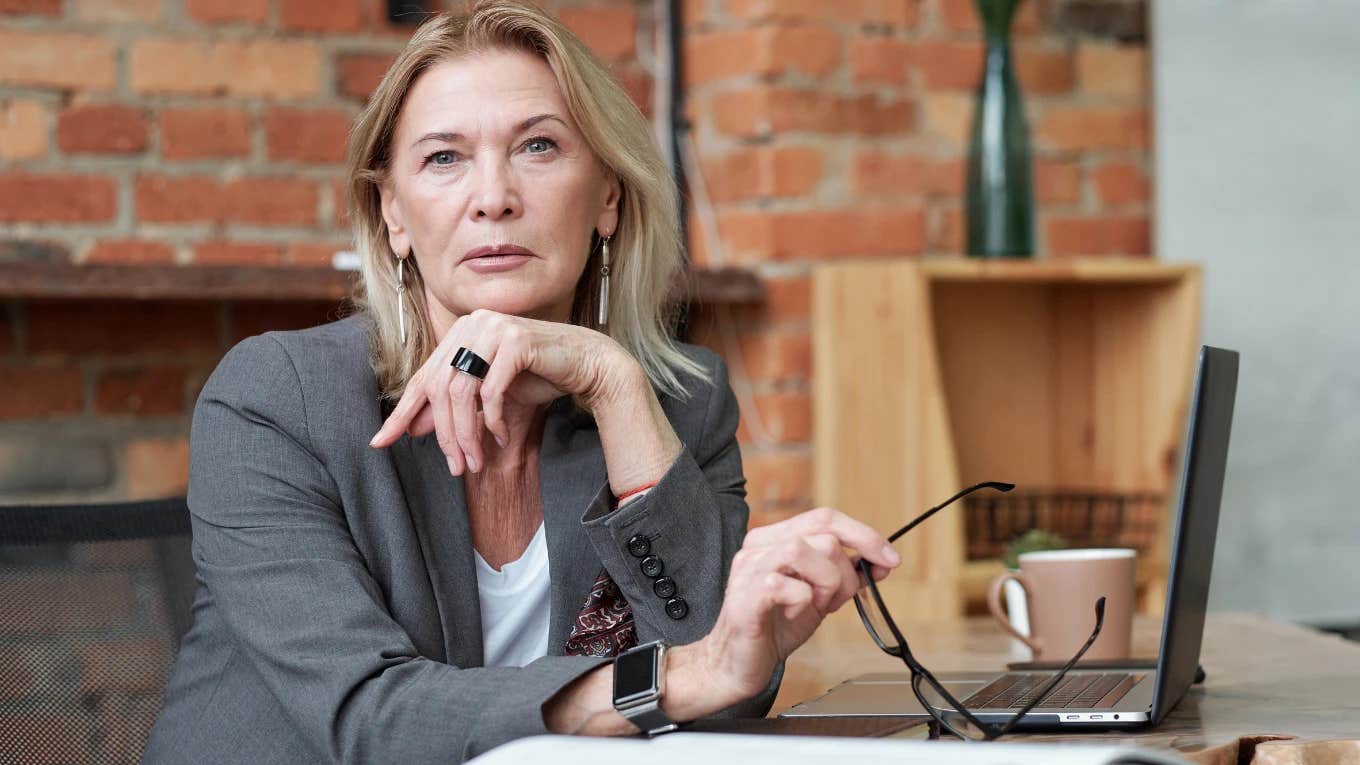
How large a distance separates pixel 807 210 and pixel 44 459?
1.12 meters

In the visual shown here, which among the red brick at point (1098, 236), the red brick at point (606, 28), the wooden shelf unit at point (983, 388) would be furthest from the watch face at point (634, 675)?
the red brick at point (1098, 236)

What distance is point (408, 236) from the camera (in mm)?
1539

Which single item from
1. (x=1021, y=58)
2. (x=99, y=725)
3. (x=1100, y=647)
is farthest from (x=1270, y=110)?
(x=99, y=725)

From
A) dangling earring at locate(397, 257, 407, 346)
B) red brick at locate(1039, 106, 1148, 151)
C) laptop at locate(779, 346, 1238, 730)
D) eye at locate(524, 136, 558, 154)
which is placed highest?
red brick at locate(1039, 106, 1148, 151)

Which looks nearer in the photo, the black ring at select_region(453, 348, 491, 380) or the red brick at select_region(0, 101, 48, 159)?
the black ring at select_region(453, 348, 491, 380)

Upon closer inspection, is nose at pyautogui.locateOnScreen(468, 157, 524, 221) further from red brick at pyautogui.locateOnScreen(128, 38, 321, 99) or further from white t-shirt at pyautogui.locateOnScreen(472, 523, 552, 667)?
red brick at pyautogui.locateOnScreen(128, 38, 321, 99)

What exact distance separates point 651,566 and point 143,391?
3.80ft

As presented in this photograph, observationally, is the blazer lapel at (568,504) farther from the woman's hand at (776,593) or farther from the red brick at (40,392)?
the red brick at (40,392)

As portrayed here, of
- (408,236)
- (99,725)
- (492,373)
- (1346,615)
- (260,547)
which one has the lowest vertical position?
(1346,615)

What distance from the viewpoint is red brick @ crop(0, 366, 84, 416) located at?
2154mm

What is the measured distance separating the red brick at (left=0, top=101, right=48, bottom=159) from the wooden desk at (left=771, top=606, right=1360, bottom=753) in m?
1.23

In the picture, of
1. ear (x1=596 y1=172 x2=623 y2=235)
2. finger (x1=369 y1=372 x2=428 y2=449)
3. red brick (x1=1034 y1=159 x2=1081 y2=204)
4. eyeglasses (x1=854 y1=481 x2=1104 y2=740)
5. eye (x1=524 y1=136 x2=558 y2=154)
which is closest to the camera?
eyeglasses (x1=854 y1=481 x2=1104 y2=740)

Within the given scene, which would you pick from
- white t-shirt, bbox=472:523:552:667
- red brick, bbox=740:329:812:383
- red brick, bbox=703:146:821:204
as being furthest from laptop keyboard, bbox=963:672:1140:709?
red brick, bbox=703:146:821:204

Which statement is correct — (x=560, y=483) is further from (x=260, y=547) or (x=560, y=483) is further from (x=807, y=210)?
(x=807, y=210)
